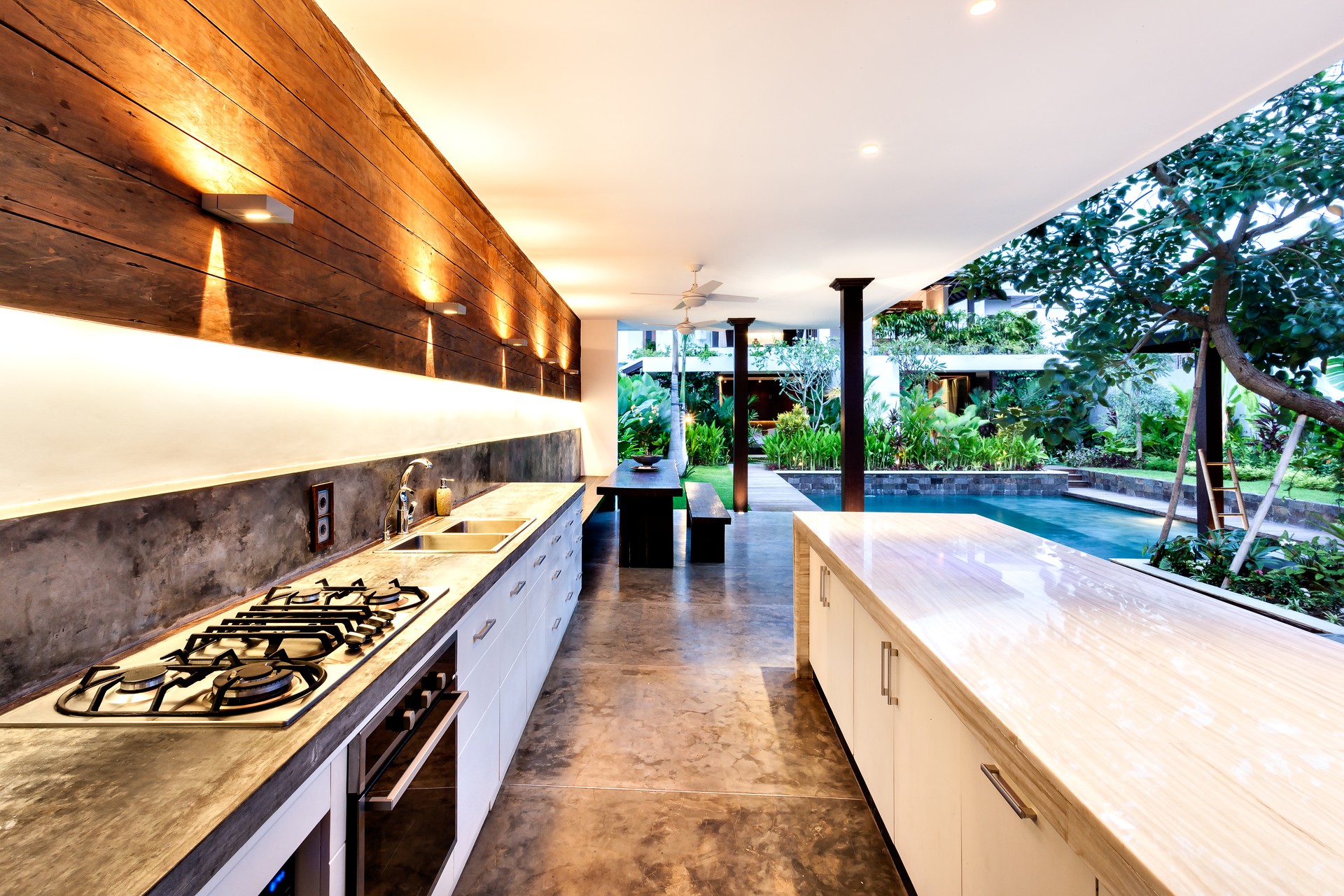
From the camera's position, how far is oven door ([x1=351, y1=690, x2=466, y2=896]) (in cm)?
110

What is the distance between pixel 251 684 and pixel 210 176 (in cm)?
131

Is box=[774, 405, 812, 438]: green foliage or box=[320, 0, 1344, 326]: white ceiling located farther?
box=[774, 405, 812, 438]: green foliage

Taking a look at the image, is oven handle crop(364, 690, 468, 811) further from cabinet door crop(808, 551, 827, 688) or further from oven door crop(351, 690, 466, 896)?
cabinet door crop(808, 551, 827, 688)

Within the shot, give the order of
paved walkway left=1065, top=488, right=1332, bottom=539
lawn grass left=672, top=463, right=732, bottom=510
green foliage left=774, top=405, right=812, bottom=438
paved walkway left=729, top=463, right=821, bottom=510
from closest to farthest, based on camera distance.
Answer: paved walkway left=1065, top=488, right=1332, bottom=539 < paved walkway left=729, top=463, right=821, bottom=510 < lawn grass left=672, top=463, right=732, bottom=510 < green foliage left=774, top=405, right=812, bottom=438

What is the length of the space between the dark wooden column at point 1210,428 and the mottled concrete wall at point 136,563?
21.9 feet

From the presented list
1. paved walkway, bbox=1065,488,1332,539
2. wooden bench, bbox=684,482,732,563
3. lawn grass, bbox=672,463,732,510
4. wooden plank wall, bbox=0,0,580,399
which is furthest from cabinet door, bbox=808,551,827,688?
lawn grass, bbox=672,463,732,510

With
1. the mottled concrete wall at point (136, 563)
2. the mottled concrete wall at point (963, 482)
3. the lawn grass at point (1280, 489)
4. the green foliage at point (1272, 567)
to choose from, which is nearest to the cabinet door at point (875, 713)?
the mottled concrete wall at point (136, 563)

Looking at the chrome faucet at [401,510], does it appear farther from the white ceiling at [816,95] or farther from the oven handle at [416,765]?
the white ceiling at [816,95]

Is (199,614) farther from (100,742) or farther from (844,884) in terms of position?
(844,884)

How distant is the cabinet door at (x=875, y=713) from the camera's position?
5.67 feet

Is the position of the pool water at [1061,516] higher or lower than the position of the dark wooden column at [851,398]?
lower

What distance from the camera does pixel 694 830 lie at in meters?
2.04

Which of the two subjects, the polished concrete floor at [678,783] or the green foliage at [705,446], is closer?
the polished concrete floor at [678,783]

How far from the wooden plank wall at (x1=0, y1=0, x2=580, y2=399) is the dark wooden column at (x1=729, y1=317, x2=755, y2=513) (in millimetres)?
5737
